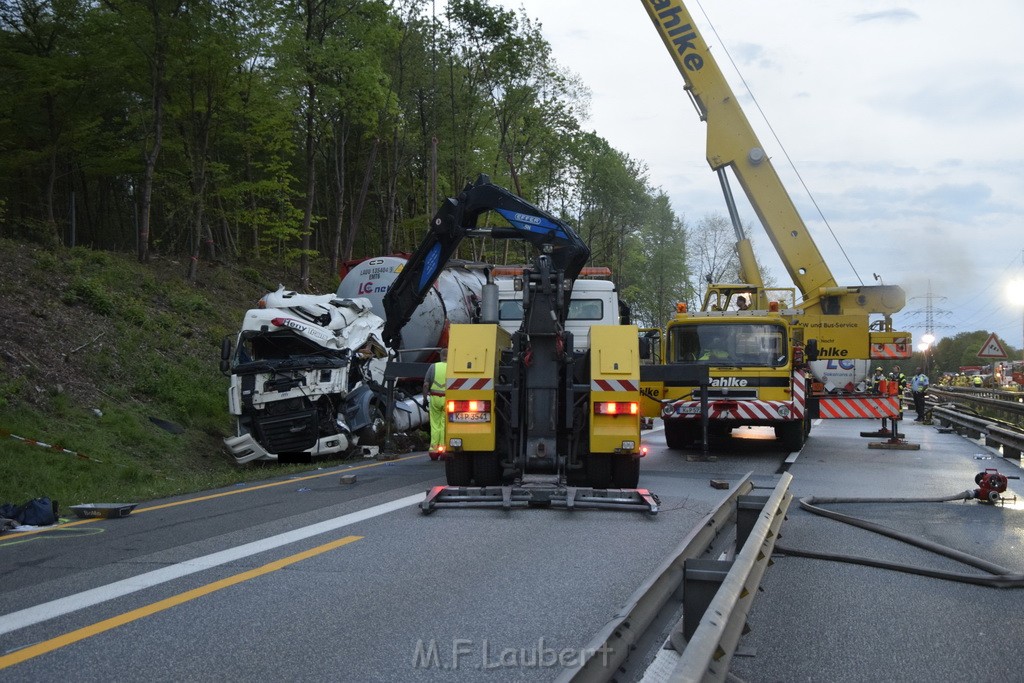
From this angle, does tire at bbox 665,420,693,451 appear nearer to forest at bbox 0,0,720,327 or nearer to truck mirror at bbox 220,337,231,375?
truck mirror at bbox 220,337,231,375

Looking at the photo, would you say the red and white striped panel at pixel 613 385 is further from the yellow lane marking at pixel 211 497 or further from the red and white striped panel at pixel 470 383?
the yellow lane marking at pixel 211 497

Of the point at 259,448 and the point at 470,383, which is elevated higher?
the point at 470,383

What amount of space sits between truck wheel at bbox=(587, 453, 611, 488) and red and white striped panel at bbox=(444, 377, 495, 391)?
4.62 feet

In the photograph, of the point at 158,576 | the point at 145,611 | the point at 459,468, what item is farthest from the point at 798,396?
the point at 145,611

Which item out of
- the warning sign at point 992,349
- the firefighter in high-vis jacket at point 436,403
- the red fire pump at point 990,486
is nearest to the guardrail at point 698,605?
the red fire pump at point 990,486

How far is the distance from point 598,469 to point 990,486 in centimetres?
409

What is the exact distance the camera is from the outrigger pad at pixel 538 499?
377 inches

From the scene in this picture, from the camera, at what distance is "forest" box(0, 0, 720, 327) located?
985 inches

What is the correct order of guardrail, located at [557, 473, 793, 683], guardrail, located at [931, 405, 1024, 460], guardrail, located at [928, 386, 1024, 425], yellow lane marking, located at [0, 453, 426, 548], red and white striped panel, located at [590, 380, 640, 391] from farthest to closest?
1. guardrail, located at [928, 386, 1024, 425]
2. guardrail, located at [931, 405, 1024, 460]
3. red and white striped panel, located at [590, 380, 640, 391]
4. yellow lane marking, located at [0, 453, 426, 548]
5. guardrail, located at [557, 473, 793, 683]

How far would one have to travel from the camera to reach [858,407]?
20.1 meters

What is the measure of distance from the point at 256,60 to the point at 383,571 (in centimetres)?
2246

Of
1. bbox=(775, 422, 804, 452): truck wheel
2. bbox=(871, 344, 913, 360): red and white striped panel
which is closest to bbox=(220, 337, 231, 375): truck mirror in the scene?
bbox=(775, 422, 804, 452): truck wheel

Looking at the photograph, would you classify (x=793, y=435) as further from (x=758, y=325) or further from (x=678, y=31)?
(x=678, y=31)

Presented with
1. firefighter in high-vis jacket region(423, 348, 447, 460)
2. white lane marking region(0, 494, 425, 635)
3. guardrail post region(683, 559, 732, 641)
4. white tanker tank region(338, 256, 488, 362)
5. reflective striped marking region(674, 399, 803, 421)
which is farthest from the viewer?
white tanker tank region(338, 256, 488, 362)
